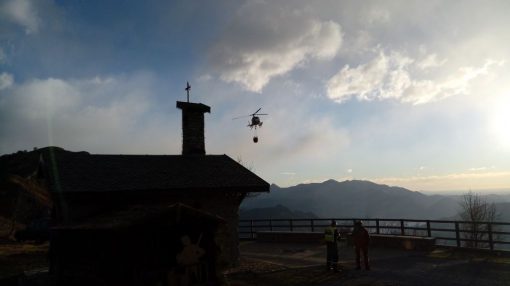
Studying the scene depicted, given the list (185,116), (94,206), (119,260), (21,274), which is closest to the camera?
(119,260)

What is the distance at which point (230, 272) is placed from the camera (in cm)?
1425

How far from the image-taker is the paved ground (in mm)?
12008

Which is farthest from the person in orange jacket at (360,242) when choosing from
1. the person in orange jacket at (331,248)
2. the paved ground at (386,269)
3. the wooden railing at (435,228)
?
the wooden railing at (435,228)

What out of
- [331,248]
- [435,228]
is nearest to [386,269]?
[331,248]

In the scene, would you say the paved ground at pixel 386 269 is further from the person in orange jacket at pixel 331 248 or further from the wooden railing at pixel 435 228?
the wooden railing at pixel 435 228

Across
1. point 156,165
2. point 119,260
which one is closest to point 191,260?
point 119,260

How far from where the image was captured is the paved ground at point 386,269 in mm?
12008

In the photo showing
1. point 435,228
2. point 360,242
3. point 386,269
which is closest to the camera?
point 386,269

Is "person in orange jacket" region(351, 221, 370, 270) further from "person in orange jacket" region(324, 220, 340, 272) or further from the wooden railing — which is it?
the wooden railing

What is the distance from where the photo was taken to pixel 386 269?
45.4 ft

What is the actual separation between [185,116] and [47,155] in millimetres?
6201

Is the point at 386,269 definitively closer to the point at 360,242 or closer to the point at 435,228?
the point at 360,242

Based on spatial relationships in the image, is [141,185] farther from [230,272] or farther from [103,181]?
[230,272]

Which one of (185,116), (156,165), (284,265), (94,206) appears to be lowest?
(284,265)
